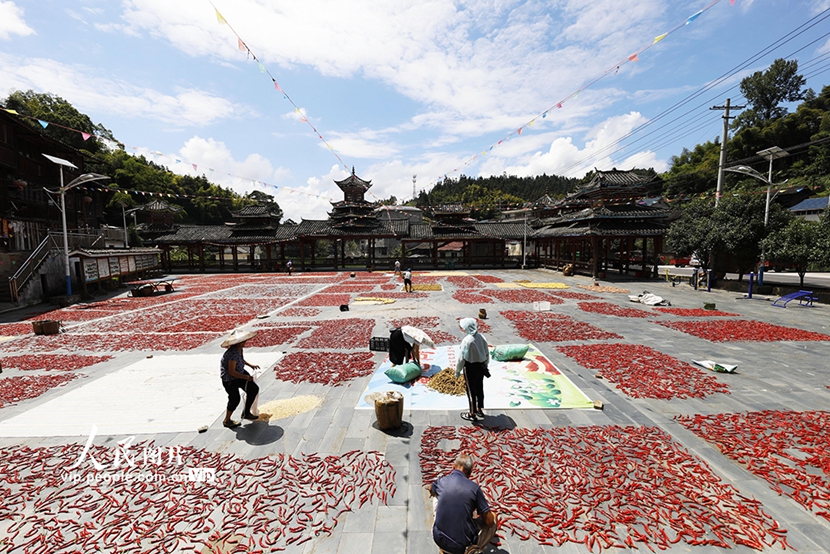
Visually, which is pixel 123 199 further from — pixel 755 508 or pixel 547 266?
pixel 755 508

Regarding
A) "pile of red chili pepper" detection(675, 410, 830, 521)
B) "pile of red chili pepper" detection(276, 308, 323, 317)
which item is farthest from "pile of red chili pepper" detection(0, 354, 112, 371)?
"pile of red chili pepper" detection(675, 410, 830, 521)

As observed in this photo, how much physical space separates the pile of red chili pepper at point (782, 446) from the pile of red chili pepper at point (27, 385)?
1383cm

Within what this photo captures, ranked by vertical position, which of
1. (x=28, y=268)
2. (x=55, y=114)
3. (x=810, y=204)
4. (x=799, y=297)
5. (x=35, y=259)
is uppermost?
(x=55, y=114)

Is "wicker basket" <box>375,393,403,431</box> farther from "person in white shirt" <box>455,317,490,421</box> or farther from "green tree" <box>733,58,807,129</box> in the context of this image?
"green tree" <box>733,58,807,129</box>

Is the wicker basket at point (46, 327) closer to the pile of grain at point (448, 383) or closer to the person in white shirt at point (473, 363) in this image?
the pile of grain at point (448, 383)

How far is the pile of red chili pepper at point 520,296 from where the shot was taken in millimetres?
19870

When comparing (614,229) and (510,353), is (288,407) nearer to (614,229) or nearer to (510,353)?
(510,353)

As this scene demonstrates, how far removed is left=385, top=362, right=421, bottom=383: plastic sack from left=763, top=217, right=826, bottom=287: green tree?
20863 millimetres

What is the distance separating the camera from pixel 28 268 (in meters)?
19.9

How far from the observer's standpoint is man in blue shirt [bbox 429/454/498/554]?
10.9ft

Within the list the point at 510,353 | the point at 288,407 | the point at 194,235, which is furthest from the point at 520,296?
the point at 194,235

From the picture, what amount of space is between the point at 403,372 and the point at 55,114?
63607 mm

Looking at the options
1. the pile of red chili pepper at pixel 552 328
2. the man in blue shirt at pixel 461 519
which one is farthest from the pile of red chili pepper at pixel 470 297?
the man in blue shirt at pixel 461 519

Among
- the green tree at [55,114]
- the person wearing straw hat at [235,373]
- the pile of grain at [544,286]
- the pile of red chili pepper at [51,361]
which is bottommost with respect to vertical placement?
the pile of red chili pepper at [51,361]
